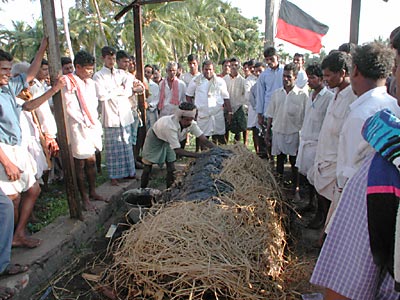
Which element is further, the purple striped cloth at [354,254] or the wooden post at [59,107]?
the wooden post at [59,107]

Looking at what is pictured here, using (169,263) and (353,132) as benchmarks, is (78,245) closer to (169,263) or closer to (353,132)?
(169,263)

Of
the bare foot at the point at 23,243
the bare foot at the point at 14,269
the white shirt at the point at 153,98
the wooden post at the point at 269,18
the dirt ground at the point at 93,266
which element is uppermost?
the wooden post at the point at 269,18

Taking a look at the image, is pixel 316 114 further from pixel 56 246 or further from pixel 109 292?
pixel 56 246

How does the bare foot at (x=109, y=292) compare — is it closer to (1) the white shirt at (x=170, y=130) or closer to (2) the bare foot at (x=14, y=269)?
(2) the bare foot at (x=14, y=269)

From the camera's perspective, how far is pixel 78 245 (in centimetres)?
371

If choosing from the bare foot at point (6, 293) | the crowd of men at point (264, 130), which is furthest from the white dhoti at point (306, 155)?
the bare foot at point (6, 293)

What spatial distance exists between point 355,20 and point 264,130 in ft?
8.62

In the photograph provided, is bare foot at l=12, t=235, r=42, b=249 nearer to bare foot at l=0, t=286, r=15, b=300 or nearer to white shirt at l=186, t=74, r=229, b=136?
bare foot at l=0, t=286, r=15, b=300

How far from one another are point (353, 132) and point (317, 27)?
4985 mm

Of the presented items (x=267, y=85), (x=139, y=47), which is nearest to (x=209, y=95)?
(x=267, y=85)

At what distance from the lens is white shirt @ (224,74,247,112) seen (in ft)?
24.5

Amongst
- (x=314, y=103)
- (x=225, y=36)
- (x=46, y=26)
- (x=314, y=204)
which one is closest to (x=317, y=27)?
(x=314, y=103)

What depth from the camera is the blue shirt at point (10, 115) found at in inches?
114

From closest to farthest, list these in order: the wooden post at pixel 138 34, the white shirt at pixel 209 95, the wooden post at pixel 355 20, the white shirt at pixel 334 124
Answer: the white shirt at pixel 334 124 → the wooden post at pixel 355 20 → the wooden post at pixel 138 34 → the white shirt at pixel 209 95
